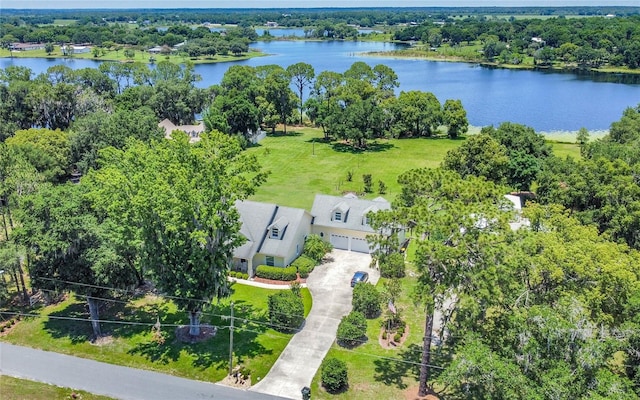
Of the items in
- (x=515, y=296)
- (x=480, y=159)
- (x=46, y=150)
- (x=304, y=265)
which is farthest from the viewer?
(x=46, y=150)

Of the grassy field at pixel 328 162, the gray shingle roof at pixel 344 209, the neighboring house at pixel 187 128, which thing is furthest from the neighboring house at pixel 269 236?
the neighboring house at pixel 187 128

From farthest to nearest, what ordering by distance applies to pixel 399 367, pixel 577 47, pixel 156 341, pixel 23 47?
pixel 23 47, pixel 577 47, pixel 156 341, pixel 399 367

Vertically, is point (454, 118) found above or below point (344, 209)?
above

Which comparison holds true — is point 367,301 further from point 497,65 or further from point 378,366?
point 497,65

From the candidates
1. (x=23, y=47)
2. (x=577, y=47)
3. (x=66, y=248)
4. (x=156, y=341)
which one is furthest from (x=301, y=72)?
(x=23, y=47)

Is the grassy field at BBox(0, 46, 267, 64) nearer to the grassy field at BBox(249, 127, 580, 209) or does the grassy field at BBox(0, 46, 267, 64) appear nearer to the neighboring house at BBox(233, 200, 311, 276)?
the grassy field at BBox(249, 127, 580, 209)
